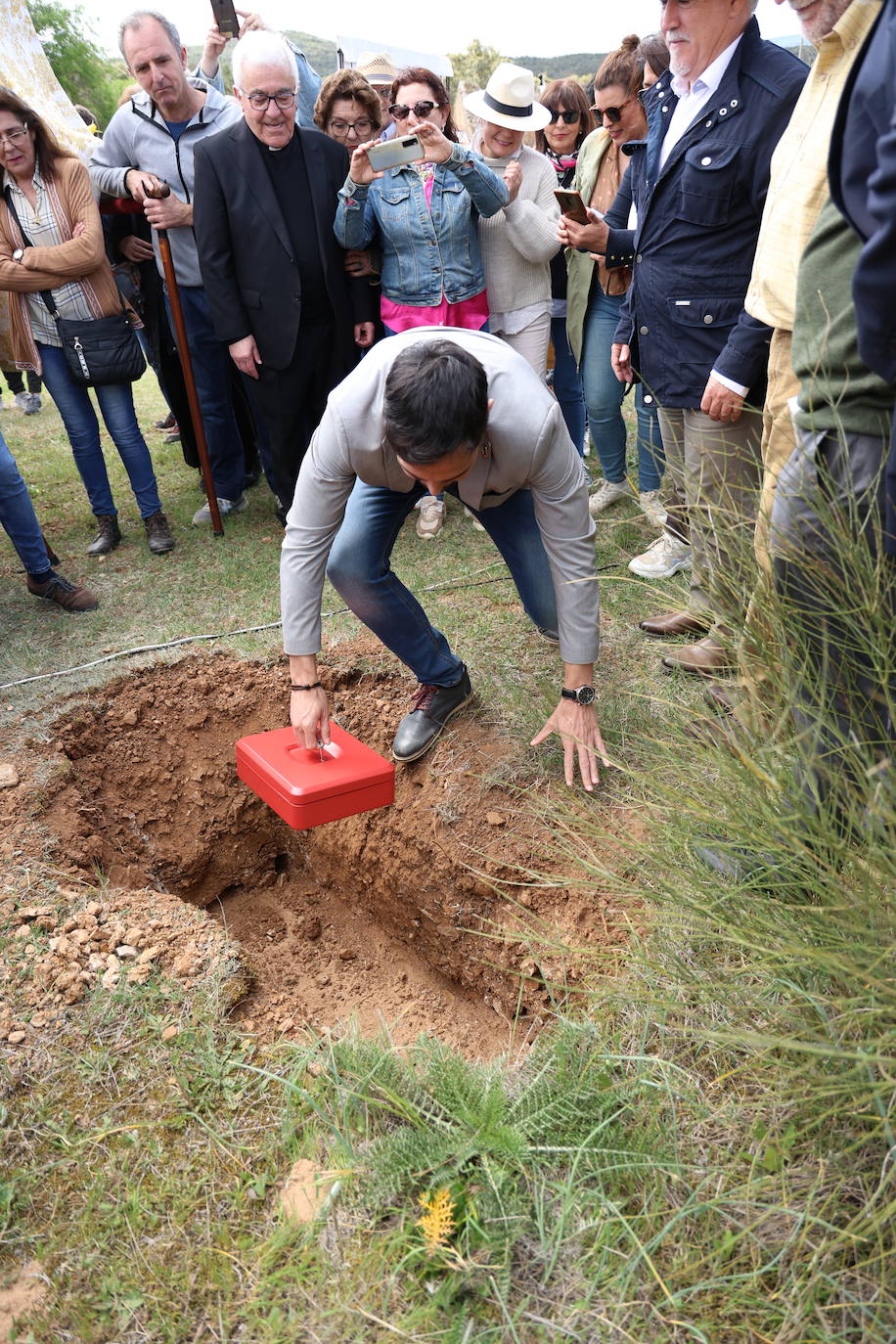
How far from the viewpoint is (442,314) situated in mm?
3742

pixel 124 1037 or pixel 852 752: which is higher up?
pixel 852 752

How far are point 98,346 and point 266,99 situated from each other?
1263 millimetres

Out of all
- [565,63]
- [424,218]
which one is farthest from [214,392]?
[565,63]

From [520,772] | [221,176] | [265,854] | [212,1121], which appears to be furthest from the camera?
[221,176]

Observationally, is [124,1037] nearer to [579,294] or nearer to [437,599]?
[437,599]

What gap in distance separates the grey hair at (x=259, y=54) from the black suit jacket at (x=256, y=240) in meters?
0.21

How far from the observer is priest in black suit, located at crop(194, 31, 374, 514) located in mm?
3586

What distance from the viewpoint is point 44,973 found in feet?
7.03

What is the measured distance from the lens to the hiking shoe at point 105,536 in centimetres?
441

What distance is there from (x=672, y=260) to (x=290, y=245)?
5.75ft

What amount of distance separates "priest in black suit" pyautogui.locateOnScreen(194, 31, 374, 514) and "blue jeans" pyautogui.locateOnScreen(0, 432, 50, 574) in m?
1.07

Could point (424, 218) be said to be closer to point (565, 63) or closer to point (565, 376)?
point (565, 376)

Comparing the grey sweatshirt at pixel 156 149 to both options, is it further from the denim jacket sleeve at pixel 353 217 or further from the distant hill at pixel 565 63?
the distant hill at pixel 565 63

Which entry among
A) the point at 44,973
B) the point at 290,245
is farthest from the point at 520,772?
the point at 290,245
